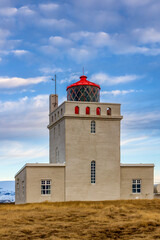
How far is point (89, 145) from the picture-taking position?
36344 millimetres

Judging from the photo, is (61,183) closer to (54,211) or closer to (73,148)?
(73,148)

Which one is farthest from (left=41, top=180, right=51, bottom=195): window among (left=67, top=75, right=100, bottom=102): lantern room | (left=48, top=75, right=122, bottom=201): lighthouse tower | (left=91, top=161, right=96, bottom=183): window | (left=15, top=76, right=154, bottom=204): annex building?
(left=67, top=75, right=100, bottom=102): lantern room

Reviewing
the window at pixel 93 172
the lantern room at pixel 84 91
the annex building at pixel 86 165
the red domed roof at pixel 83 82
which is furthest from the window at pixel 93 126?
the red domed roof at pixel 83 82

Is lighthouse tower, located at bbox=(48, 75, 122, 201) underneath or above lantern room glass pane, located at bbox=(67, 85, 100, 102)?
underneath

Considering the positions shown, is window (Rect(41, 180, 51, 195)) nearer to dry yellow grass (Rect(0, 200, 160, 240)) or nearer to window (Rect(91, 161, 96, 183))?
window (Rect(91, 161, 96, 183))

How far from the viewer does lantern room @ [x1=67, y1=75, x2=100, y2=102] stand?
37688mm

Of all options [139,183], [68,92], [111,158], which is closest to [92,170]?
[111,158]

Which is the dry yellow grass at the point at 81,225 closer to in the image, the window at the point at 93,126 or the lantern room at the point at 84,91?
the window at the point at 93,126

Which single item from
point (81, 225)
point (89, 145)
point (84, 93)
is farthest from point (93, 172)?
point (81, 225)

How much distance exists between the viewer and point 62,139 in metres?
37.1

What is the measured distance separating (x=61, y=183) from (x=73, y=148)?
3.33 m

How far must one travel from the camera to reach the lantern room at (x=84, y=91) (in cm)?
3769

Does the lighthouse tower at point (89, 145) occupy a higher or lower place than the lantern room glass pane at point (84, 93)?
lower

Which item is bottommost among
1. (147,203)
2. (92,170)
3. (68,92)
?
(147,203)
